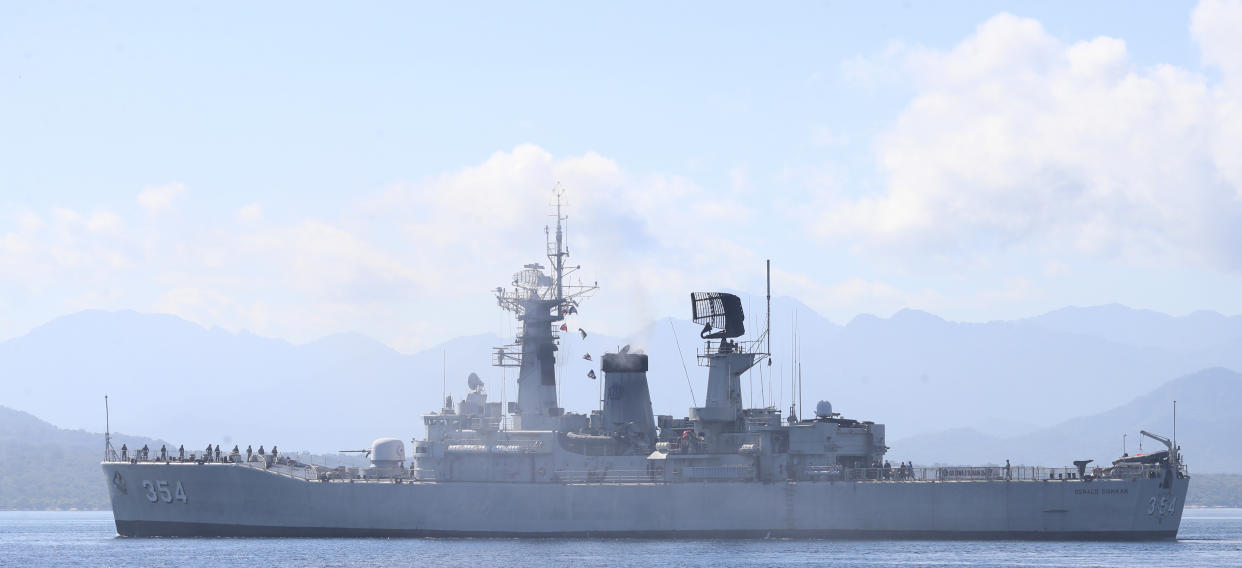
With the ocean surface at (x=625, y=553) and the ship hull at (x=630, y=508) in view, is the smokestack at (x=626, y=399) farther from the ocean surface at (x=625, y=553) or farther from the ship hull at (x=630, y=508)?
the ocean surface at (x=625, y=553)

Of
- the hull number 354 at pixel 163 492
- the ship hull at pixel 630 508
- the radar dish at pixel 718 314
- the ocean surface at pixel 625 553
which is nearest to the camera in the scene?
the ocean surface at pixel 625 553

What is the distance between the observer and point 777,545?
50.0 m

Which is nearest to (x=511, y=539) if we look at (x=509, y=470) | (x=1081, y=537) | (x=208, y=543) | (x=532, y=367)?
(x=509, y=470)

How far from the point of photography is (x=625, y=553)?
4703cm

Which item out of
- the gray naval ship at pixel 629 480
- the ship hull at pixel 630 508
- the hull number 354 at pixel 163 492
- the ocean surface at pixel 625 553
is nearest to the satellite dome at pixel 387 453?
the gray naval ship at pixel 629 480

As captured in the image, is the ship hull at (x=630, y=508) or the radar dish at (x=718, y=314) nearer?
the ship hull at (x=630, y=508)

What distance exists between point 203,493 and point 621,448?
16.9 meters

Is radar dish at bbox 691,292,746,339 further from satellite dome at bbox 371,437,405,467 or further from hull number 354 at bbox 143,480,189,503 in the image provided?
hull number 354 at bbox 143,480,189,503

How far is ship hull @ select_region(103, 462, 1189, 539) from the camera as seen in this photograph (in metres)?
49.3

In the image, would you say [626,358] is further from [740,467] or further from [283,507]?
[283,507]

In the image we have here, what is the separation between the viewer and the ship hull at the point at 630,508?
4934cm

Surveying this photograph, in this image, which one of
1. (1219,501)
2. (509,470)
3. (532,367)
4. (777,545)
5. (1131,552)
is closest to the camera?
(1131,552)

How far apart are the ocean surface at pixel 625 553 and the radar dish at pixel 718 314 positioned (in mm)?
8232

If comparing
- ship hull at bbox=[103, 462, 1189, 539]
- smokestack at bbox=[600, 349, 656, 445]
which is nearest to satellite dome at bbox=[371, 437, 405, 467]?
ship hull at bbox=[103, 462, 1189, 539]
